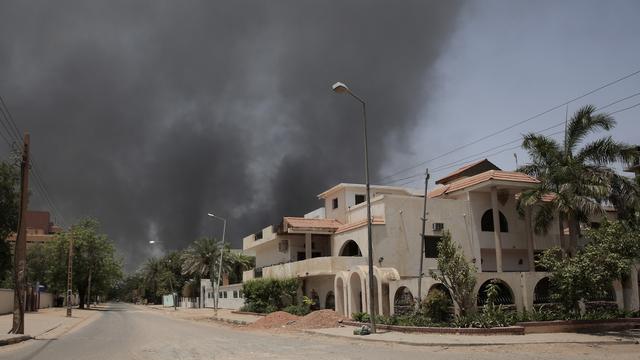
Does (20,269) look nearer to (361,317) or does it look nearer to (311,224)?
(361,317)

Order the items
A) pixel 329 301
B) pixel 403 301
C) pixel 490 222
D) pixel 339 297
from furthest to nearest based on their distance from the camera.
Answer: pixel 329 301 → pixel 490 222 → pixel 339 297 → pixel 403 301

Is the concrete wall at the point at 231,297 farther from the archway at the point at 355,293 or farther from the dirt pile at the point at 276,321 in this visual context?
the archway at the point at 355,293

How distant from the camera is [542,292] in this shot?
88.6 ft

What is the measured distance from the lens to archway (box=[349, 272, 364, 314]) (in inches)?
1273

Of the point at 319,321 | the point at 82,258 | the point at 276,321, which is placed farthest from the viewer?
the point at 82,258

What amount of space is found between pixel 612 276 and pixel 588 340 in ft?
14.2

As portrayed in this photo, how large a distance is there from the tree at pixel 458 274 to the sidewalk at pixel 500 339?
2606 mm

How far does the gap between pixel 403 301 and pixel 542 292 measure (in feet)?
22.3

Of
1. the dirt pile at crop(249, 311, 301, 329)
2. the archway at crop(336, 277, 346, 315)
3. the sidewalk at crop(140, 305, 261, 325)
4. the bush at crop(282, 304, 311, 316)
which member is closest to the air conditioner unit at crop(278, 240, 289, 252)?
the sidewalk at crop(140, 305, 261, 325)

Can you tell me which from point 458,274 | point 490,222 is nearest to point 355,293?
point 458,274

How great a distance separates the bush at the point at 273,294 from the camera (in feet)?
138

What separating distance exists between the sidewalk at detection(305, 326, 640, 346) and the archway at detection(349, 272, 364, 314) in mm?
9795

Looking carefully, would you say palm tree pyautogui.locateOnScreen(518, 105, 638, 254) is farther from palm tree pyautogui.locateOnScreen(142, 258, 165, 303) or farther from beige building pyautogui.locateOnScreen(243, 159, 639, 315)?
palm tree pyautogui.locateOnScreen(142, 258, 165, 303)

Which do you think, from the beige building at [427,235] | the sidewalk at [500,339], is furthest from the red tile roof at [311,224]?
the sidewalk at [500,339]
